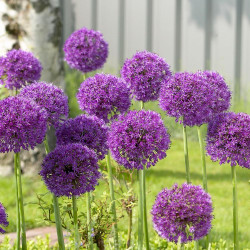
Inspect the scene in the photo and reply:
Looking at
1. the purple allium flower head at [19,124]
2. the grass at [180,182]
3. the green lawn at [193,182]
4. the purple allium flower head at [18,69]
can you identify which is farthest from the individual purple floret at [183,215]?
the green lawn at [193,182]

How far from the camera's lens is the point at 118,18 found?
10.1 m

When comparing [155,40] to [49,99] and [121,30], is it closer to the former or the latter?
[121,30]

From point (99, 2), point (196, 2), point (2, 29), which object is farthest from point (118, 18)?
point (2, 29)

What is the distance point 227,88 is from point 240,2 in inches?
280

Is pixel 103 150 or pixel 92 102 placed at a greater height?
pixel 92 102

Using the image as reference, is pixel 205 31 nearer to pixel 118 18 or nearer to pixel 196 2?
pixel 196 2

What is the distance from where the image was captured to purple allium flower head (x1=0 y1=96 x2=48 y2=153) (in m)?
2.19

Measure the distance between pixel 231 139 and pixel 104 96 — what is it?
2.25 ft

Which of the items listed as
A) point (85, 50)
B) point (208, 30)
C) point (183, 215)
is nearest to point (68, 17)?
point (208, 30)

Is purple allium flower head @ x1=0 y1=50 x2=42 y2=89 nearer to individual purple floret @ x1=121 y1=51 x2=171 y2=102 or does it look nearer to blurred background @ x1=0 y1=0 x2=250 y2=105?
individual purple floret @ x1=121 y1=51 x2=171 y2=102

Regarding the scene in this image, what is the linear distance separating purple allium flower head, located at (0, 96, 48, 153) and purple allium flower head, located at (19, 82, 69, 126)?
9.9 inches

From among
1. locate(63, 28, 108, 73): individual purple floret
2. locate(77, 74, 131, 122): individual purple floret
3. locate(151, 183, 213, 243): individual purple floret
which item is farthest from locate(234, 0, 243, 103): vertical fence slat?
locate(151, 183, 213, 243): individual purple floret

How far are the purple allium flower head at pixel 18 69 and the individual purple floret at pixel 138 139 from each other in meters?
1.18

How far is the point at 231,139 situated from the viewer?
8.56ft
